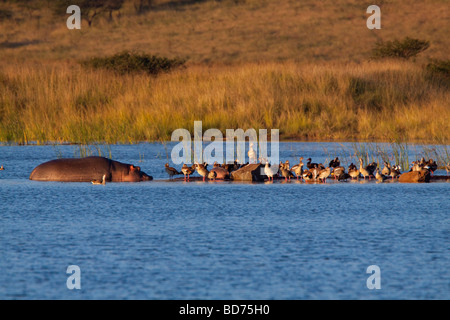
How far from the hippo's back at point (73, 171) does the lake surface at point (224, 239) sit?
0.95ft

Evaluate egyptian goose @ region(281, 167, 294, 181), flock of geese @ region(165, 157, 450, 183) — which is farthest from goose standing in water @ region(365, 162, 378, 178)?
egyptian goose @ region(281, 167, 294, 181)

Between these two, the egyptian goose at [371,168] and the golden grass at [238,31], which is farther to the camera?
the golden grass at [238,31]

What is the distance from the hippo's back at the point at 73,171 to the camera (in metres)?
12.4

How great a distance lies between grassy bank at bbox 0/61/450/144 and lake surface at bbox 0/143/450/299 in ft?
22.6


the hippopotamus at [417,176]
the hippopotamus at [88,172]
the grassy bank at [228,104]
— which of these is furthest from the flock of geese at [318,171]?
the grassy bank at [228,104]

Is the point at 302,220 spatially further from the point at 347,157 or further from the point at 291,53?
the point at 291,53

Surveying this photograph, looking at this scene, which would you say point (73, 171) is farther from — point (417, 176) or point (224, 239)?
point (224, 239)

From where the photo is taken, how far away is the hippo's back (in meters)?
12.4

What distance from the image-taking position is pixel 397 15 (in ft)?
188

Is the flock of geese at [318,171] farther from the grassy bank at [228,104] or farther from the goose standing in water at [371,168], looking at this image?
the grassy bank at [228,104]

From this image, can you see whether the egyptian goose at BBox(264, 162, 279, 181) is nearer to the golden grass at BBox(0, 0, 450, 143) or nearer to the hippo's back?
the hippo's back

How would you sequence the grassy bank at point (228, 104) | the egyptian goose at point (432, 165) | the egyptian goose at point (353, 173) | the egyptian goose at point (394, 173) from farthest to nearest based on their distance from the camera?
1. the grassy bank at point (228, 104)
2. the egyptian goose at point (432, 165)
3. the egyptian goose at point (394, 173)
4. the egyptian goose at point (353, 173)
